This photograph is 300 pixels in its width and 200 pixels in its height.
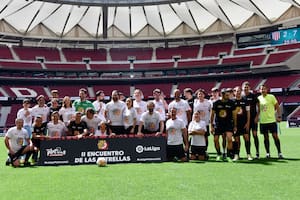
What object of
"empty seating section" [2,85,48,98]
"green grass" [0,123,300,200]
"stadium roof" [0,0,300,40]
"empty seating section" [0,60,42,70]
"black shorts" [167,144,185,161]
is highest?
"stadium roof" [0,0,300,40]

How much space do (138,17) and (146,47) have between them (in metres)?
10.1

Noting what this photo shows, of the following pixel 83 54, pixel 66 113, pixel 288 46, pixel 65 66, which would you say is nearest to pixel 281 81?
pixel 288 46

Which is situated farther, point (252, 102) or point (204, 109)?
point (204, 109)

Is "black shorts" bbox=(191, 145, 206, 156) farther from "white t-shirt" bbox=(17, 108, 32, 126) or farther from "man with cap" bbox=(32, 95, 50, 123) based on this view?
"white t-shirt" bbox=(17, 108, 32, 126)

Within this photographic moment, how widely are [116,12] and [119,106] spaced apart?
116 ft

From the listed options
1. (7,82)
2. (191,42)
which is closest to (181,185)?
(7,82)

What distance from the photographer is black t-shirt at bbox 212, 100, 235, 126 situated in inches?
375

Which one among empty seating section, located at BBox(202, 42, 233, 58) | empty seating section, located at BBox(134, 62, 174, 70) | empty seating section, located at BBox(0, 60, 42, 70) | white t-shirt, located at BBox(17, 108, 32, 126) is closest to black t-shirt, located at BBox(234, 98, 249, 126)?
white t-shirt, located at BBox(17, 108, 32, 126)

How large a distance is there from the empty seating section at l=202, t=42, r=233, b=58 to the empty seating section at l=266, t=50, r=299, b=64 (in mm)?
7410

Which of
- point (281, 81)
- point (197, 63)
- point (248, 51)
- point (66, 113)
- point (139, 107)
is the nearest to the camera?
point (66, 113)

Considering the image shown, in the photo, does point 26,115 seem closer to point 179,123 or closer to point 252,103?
point 179,123

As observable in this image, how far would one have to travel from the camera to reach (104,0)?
3775 cm

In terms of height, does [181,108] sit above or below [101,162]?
above

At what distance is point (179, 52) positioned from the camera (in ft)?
176
